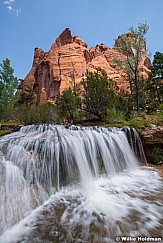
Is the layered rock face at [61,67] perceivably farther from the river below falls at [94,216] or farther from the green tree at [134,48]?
the river below falls at [94,216]

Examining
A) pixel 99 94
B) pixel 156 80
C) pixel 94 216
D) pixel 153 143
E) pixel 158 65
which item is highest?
pixel 158 65

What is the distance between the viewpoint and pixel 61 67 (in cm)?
4241

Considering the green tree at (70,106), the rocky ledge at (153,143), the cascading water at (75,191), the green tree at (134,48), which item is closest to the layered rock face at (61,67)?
the green tree at (134,48)

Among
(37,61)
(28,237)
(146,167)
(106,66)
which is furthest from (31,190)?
(37,61)

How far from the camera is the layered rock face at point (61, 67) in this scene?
4066 cm

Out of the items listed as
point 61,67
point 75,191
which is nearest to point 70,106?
point 75,191

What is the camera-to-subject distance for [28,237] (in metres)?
2.70

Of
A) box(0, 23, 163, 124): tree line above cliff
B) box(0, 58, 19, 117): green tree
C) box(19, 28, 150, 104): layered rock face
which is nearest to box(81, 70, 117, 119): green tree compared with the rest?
box(0, 23, 163, 124): tree line above cliff

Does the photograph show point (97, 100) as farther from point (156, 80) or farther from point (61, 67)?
point (61, 67)

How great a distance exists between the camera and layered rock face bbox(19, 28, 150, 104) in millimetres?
40656

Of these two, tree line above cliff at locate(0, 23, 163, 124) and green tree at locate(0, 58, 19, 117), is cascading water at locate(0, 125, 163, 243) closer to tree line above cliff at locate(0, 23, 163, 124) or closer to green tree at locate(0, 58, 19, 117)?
tree line above cliff at locate(0, 23, 163, 124)

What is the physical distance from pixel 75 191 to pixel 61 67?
4145 cm

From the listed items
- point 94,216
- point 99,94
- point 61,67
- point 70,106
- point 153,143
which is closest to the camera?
point 94,216

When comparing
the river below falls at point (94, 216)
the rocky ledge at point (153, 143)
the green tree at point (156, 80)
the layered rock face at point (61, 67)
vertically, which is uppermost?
the layered rock face at point (61, 67)
